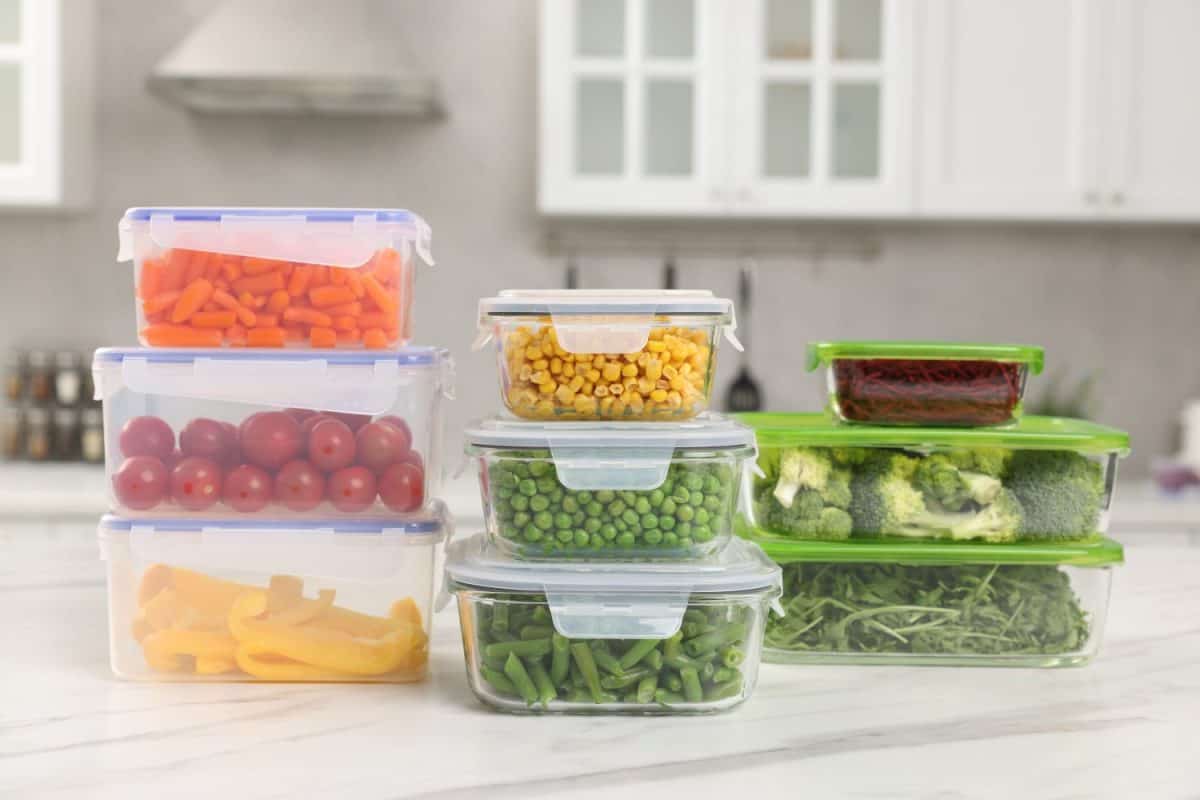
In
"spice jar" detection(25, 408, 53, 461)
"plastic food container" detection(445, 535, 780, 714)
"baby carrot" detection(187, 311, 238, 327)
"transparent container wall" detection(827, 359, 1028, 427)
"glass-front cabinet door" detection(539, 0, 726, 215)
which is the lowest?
"spice jar" detection(25, 408, 53, 461)

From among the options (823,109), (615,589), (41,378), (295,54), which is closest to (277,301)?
(615,589)

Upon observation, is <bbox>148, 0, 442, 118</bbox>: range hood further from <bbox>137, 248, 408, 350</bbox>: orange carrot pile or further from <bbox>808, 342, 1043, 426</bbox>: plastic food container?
<bbox>808, 342, 1043, 426</bbox>: plastic food container

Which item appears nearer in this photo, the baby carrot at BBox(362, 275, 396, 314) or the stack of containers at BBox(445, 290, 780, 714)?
the stack of containers at BBox(445, 290, 780, 714)

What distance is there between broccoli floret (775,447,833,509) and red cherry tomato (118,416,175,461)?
51cm

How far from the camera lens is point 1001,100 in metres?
2.84

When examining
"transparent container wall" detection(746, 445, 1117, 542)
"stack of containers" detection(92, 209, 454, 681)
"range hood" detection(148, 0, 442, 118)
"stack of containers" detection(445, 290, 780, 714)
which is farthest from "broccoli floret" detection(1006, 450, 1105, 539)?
"range hood" detection(148, 0, 442, 118)

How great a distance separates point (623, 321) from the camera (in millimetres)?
980

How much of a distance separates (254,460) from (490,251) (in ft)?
7.34

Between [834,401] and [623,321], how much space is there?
24 centimetres

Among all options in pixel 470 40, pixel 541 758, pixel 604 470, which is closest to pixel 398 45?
pixel 470 40

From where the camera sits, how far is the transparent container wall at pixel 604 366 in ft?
3.21

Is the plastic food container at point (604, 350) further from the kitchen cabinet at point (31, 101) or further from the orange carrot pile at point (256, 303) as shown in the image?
the kitchen cabinet at point (31, 101)

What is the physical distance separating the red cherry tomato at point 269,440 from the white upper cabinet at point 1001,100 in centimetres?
214

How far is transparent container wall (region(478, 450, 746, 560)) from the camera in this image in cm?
94
